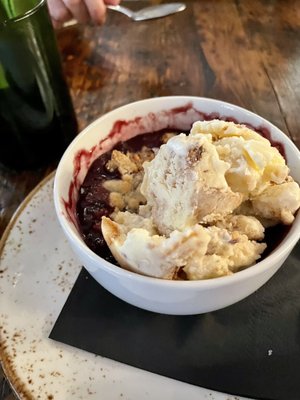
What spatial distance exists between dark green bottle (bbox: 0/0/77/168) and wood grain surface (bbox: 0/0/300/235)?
0.06 m

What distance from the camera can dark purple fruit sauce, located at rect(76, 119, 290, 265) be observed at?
0.71 metres

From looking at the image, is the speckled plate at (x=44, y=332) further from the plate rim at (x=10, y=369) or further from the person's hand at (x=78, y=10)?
the person's hand at (x=78, y=10)

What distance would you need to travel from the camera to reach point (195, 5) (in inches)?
59.7

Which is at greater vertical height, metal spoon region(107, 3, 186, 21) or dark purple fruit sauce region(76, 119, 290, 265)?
dark purple fruit sauce region(76, 119, 290, 265)

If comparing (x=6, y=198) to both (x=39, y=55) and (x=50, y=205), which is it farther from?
(x=39, y=55)

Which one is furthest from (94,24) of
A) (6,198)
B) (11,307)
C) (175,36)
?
(11,307)

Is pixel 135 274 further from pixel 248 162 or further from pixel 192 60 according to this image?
pixel 192 60

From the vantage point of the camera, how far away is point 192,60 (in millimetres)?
1333

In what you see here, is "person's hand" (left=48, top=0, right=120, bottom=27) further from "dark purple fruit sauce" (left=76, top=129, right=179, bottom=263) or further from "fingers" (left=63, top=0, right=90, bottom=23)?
"dark purple fruit sauce" (left=76, top=129, right=179, bottom=263)

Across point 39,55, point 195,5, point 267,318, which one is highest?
point 39,55

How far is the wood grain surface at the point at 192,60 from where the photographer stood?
119cm

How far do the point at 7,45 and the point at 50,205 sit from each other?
313 millimetres

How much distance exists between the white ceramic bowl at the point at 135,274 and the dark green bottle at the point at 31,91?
0.66ft

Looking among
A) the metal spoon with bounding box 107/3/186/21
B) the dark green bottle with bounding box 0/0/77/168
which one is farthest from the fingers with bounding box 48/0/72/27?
the dark green bottle with bounding box 0/0/77/168
